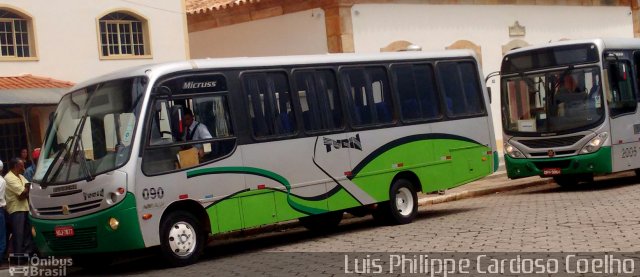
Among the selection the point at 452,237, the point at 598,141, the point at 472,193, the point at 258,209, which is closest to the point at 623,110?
the point at 598,141

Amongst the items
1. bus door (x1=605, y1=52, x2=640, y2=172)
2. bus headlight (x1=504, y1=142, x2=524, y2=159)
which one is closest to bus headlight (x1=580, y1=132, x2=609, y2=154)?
bus door (x1=605, y1=52, x2=640, y2=172)

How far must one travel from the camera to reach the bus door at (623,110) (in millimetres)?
19812

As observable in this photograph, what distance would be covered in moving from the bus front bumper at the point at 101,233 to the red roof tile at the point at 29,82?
7015 millimetres

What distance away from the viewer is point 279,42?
1070 inches

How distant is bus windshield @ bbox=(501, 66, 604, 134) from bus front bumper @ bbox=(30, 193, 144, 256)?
32.0 feet

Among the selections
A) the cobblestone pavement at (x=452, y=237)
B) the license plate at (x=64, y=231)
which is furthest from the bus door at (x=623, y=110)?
the license plate at (x=64, y=231)

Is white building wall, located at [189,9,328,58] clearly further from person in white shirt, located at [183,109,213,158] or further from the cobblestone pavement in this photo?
person in white shirt, located at [183,109,213,158]

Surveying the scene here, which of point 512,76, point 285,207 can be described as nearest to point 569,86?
point 512,76

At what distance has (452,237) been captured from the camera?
1381cm

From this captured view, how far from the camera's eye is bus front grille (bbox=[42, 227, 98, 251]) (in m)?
12.9

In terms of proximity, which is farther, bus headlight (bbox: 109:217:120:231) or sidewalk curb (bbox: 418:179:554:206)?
sidewalk curb (bbox: 418:179:554:206)

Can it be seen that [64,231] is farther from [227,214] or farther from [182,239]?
[227,214]

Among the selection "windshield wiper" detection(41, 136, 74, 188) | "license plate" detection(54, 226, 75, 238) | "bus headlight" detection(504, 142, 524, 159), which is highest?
"windshield wiper" detection(41, 136, 74, 188)

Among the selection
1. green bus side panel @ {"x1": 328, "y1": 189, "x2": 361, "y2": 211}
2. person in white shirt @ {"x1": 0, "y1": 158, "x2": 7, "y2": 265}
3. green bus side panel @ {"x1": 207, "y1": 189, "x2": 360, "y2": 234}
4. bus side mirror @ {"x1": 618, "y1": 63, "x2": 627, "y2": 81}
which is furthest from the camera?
bus side mirror @ {"x1": 618, "y1": 63, "x2": 627, "y2": 81}
